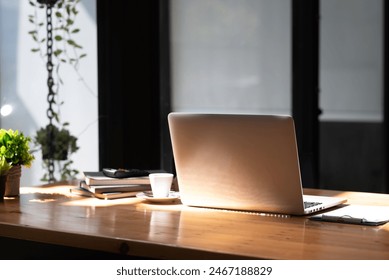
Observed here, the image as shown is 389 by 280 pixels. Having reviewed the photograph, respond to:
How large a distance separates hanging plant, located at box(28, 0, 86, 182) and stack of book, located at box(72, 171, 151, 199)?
1.86 metres

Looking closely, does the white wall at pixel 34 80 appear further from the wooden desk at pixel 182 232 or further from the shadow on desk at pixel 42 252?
the shadow on desk at pixel 42 252

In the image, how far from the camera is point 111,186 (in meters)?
2.71

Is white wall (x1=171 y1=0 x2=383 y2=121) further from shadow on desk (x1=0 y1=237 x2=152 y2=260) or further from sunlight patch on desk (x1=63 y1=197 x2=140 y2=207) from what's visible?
shadow on desk (x1=0 y1=237 x2=152 y2=260)

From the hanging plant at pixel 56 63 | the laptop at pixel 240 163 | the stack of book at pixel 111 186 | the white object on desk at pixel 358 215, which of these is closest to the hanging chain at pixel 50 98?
the hanging plant at pixel 56 63

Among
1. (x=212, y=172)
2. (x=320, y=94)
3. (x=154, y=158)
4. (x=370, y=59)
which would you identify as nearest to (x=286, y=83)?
(x=320, y=94)

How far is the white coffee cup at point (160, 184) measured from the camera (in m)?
2.58

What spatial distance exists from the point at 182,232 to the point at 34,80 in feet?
9.27

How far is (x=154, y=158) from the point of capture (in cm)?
478

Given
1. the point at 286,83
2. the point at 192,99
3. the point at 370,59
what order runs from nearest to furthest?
1. the point at 370,59
2. the point at 286,83
3. the point at 192,99

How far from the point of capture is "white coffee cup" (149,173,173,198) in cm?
258

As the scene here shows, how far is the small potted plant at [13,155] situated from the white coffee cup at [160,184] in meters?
0.49

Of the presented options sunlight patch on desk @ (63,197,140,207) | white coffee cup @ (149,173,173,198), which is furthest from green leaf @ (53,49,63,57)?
white coffee cup @ (149,173,173,198)
